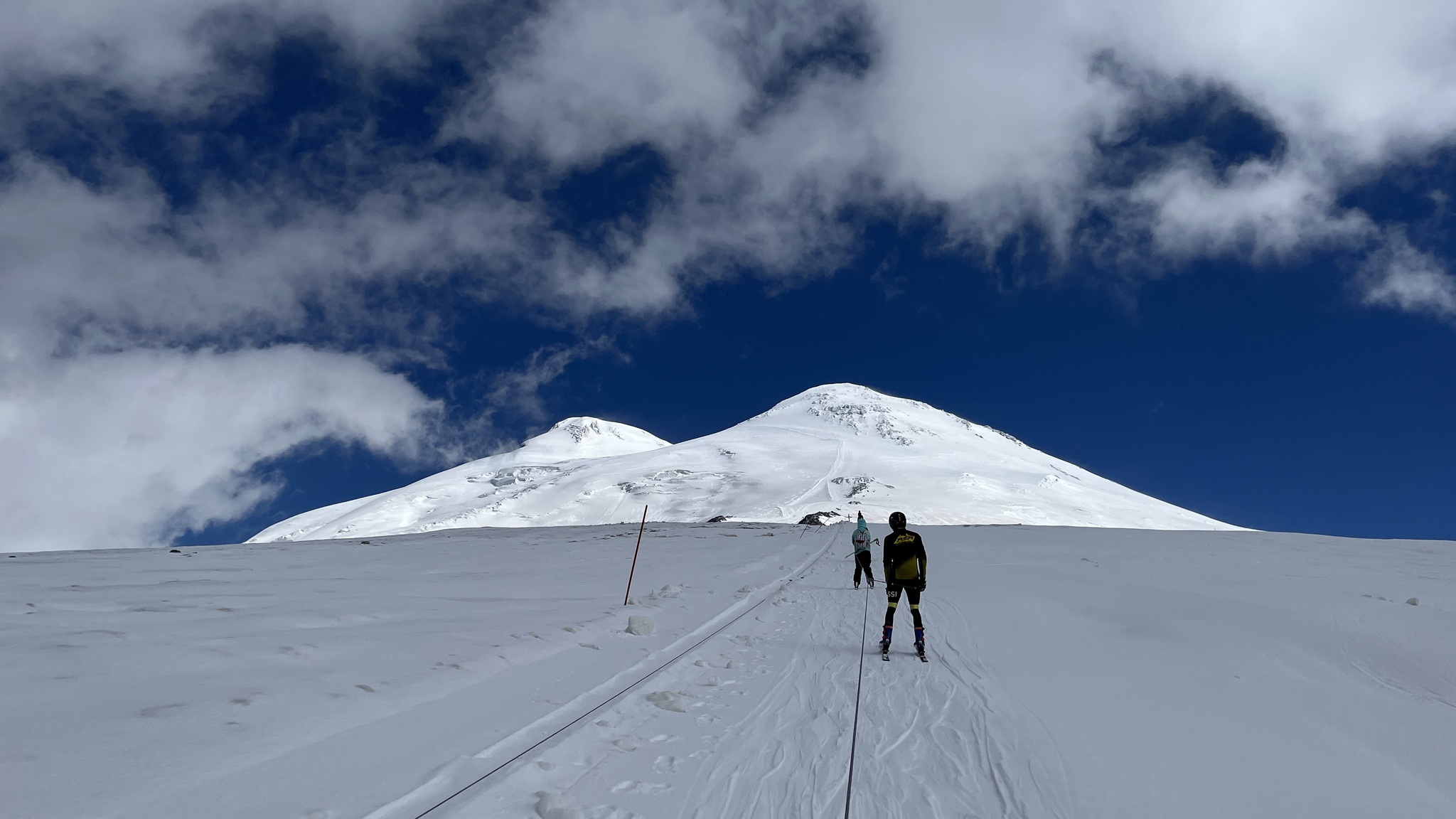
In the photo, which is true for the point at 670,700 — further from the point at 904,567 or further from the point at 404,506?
the point at 404,506

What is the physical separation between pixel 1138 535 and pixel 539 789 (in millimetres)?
36619

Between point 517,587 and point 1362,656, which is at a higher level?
point 1362,656

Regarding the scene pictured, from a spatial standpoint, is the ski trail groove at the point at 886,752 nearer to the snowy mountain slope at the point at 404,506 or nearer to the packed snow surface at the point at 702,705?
the packed snow surface at the point at 702,705

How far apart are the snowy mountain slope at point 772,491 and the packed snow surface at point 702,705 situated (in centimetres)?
5461

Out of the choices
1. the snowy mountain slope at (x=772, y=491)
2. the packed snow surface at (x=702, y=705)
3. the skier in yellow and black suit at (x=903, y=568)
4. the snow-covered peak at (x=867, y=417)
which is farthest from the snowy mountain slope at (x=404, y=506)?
the skier in yellow and black suit at (x=903, y=568)

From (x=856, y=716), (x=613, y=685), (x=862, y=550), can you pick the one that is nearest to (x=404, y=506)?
(x=862, y=550)

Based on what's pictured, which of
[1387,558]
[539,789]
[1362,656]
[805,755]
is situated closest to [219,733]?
[539,789]

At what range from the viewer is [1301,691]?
702 cm

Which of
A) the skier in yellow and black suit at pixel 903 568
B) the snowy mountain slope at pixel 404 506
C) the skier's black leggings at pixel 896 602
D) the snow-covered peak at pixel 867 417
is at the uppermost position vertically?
the snow-covered peak at pixel 867 417

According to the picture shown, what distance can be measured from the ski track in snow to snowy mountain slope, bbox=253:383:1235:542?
5713cm

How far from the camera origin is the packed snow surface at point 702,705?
4551 millimetres

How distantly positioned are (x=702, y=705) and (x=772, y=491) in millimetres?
83325

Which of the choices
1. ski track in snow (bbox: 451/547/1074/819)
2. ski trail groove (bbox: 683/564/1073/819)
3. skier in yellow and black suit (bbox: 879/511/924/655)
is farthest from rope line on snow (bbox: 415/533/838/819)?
skier in yellow and black suit (bbox: 879/511/924/655)

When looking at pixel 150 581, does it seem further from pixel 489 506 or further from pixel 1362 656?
pixel 489 506
